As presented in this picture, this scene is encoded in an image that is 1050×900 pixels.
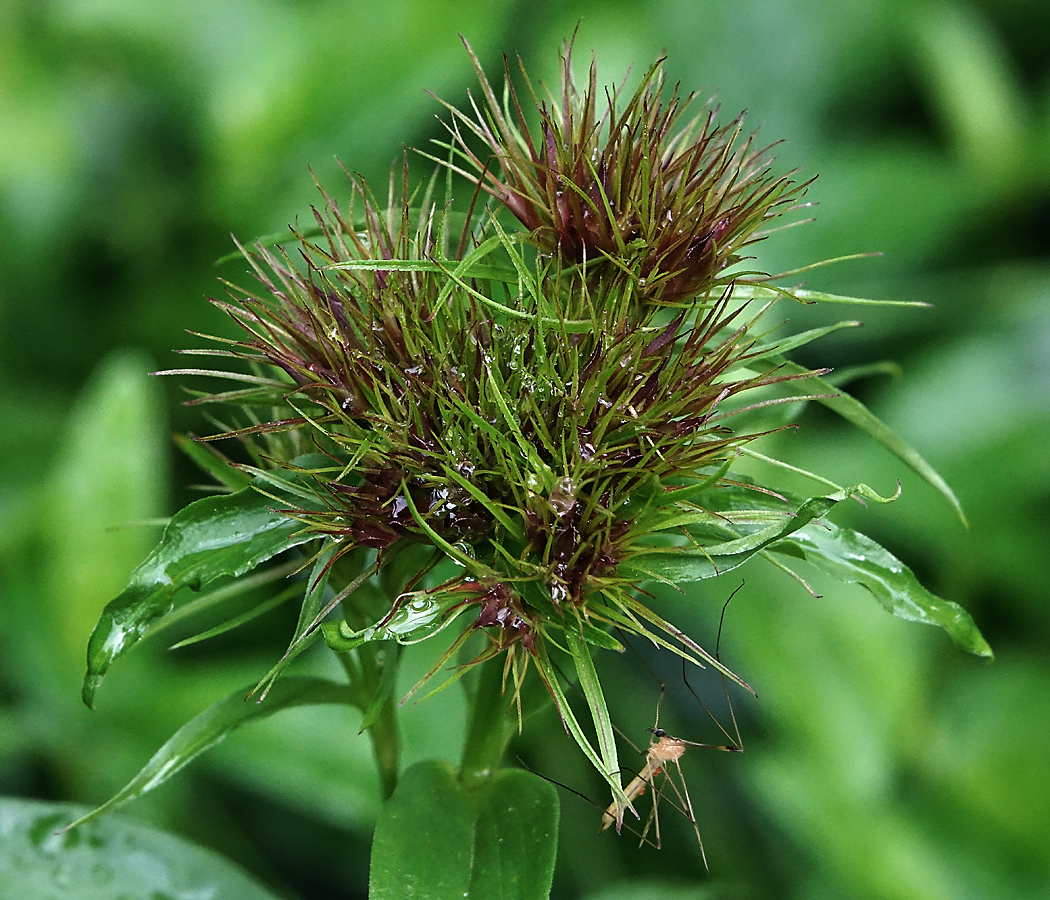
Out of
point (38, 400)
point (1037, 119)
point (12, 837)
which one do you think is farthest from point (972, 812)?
point (38, 400)

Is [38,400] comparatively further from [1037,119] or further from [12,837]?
[1037,119]

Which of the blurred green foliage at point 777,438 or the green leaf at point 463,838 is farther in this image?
the blurred green foliage at point 777,438

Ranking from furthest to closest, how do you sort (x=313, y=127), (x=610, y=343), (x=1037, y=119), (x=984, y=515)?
(x=1037, y=119)
(x=313, y=127)
(x=984, y=515)
(x=610, y=343)

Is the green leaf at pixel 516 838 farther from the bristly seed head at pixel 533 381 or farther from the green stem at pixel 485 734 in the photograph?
the bristly seed head at pixel 533 381

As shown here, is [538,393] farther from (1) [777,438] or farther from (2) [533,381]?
(1) [777,438]

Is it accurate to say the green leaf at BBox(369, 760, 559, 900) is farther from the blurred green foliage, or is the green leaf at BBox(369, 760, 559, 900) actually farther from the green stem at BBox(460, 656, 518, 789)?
the blurred green foliage

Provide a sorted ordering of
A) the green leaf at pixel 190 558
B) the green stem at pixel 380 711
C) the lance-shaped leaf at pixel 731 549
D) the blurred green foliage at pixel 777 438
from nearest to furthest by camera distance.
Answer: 1. the lance-shaped leaf at pixel 731 549
2. the green leaf at pixel 190 558
3. the green stem at pixel 380 711
4. the blurred green foliage at pixel 777 438

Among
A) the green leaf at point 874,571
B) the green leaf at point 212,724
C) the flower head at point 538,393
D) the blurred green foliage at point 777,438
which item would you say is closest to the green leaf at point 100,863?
the green leaf at point 212,724

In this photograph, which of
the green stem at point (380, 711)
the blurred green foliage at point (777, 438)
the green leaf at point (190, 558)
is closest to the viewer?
the green leaf at point (190, 558)
